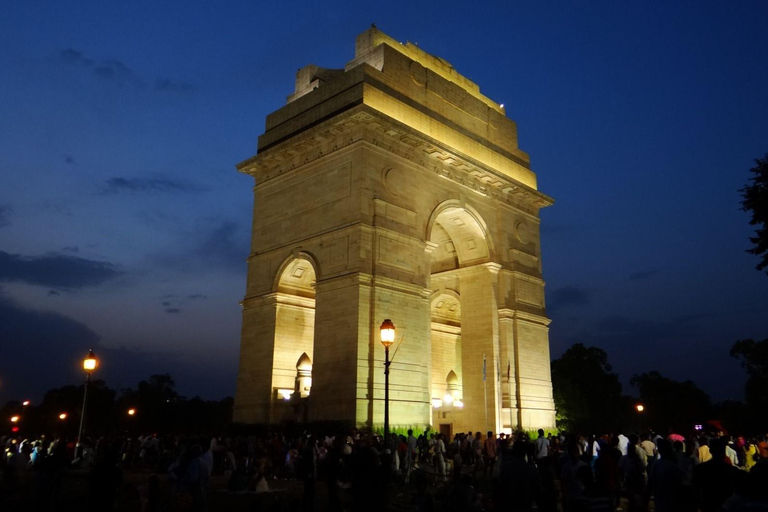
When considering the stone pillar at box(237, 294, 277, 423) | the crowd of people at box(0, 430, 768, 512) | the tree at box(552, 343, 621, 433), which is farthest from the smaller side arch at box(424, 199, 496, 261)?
the tree at box(552, 343, 621, 433)

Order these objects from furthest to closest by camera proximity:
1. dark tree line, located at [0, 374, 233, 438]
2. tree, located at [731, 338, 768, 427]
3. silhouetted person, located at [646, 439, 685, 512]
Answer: dark tree line, located at [0, 374, 233, 438] < tree, located at [731, 338, 768, 427] < silhouetted person, located at [646, 439, 685, 512]

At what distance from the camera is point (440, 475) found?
18.2 meters

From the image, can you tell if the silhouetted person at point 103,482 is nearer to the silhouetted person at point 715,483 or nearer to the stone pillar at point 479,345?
the silhouetted person at point 715,483

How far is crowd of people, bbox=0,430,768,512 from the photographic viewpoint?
7039 mm

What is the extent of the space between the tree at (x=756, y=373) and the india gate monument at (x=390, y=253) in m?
26.7

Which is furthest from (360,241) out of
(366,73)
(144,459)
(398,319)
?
(144,459)

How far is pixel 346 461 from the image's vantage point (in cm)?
1705

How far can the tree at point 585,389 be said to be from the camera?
173 feet

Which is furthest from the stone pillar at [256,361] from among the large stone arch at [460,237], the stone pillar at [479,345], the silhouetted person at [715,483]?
the silhouetted person at [715,483]

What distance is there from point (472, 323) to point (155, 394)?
73.1 m

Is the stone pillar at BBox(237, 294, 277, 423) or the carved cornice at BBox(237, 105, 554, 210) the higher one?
the carved cornice at BBox(237, 105, 554, 210)

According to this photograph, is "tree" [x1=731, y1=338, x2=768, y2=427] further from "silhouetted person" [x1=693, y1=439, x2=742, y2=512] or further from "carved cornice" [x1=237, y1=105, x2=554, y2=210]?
"silhouetted person" [x1=693, y1=439, x2=742, y2=512]

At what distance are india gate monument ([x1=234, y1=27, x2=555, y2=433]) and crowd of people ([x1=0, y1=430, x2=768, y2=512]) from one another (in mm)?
3102

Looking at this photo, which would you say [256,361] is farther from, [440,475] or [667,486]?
[667,486]
